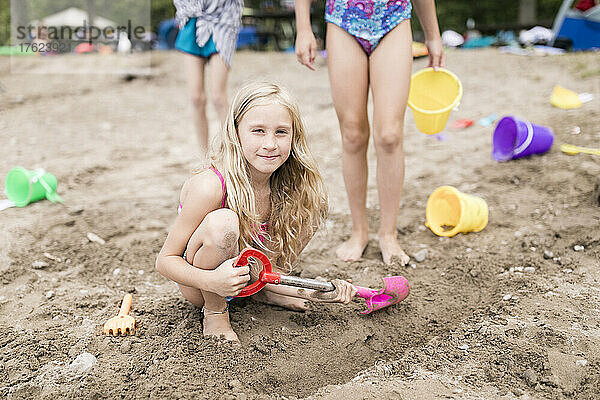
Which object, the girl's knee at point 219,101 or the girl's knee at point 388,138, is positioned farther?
the girl's knee at point 219,101

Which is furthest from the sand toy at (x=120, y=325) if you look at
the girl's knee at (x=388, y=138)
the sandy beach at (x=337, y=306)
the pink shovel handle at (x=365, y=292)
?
the girl's knee at (x=388, y=138)

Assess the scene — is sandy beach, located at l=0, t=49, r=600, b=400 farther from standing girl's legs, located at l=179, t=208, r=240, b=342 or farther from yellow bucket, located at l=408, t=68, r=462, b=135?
yellow bucket, located at l=408, t=68, r=462, b=135

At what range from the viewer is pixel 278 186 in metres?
2.21

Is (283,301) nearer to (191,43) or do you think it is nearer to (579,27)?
(191,43)

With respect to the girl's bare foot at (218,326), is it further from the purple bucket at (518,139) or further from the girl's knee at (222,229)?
the purple bucket at (518,139)

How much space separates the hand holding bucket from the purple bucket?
118 inches

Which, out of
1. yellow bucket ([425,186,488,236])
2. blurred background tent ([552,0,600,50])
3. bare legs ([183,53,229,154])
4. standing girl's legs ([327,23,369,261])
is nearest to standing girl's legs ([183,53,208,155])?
bare legs ([183,53,229,154])

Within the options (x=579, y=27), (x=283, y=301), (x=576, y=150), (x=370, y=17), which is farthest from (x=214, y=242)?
(x=579, y=27)

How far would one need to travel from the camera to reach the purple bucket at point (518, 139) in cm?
374

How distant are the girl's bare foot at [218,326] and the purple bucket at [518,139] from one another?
2.57 metres

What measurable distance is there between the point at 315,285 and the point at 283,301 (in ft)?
1.17

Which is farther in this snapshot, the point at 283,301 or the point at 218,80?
the point at 218,80

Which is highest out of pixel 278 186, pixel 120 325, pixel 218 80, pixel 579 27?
pixel 579 27

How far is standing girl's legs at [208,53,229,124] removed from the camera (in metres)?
3.57
